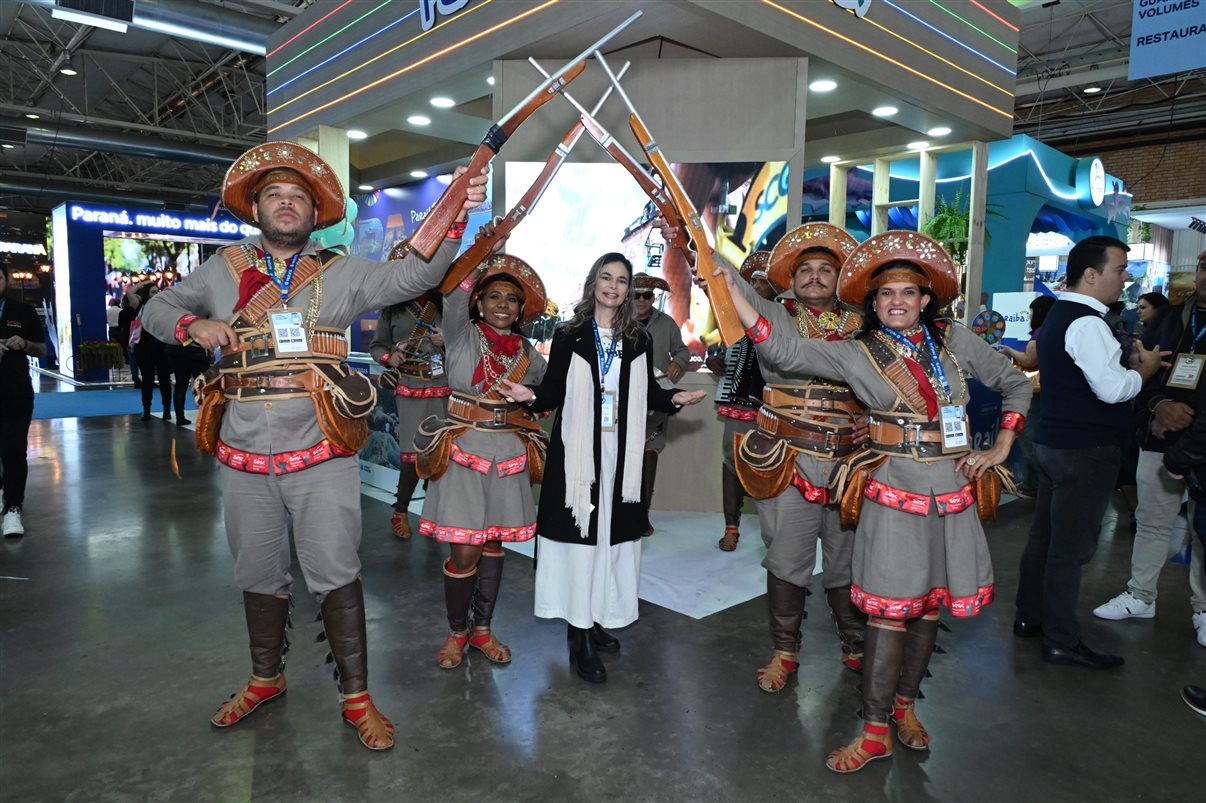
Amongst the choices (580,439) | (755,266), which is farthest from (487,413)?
(755,266)

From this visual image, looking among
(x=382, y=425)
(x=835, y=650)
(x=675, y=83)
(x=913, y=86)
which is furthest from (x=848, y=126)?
(x=835, y=650)

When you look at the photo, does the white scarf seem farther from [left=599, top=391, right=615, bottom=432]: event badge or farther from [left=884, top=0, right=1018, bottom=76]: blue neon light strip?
[left=884, top=0, right=1018, bottom=76]: blue neon light strip

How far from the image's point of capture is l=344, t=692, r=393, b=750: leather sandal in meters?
2.44

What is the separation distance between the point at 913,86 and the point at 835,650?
4.42m

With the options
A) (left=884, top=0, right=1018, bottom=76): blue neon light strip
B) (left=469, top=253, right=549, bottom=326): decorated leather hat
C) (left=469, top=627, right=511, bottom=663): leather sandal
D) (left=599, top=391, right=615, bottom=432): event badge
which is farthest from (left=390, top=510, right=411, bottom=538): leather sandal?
(left=884, top=0, right=1018, bottom=76): blue neon light strip

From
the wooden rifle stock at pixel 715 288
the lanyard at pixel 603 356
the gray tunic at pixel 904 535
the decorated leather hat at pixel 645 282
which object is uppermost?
the decorated leather hat at pixel 645 282

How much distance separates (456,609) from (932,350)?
2010 mm

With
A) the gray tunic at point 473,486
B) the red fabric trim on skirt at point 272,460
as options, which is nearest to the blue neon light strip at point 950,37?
the gray tunic at point 473,486

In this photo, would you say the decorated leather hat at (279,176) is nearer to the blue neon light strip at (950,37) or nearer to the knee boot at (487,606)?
the knee boot at (487,606)

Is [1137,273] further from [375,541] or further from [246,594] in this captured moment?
[246,594]

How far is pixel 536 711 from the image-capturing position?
8.90 feet

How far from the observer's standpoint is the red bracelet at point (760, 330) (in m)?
2.36

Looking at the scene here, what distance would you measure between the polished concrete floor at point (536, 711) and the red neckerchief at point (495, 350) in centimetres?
117

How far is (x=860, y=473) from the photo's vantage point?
7.98ft
